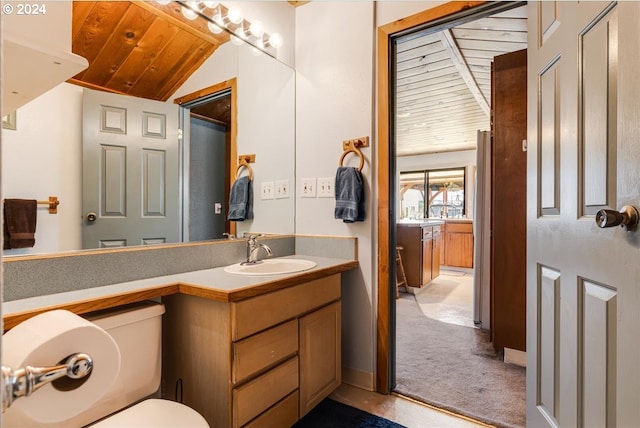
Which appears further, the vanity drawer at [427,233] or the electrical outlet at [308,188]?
the vanity drawer at [427,233]

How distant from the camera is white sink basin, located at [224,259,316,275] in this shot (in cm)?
173

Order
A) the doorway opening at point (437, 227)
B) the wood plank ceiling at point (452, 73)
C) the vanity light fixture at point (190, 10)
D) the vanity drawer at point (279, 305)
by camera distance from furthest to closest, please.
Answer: the wood plank ceiling at point (452, 73) < the doorway opening at point (437, 227) < the vanity light fixture at point (190, 10) < the vanity drawer at point (279, 305)

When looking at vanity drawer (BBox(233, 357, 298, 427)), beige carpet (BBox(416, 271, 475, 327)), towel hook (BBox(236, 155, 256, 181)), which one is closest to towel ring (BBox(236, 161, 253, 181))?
towel hook (BBox(236, 155, 256, 181))

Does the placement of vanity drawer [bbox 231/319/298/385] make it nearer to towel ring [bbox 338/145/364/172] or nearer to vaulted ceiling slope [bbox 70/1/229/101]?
towel ring [bbox 338/145/364/172]

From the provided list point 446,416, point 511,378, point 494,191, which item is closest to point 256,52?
point 494,191

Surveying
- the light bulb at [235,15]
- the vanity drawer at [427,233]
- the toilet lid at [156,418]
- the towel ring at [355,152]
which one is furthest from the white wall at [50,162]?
the vanity drawer at [427,233]

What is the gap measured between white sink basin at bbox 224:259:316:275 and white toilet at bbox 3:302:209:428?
0.49 m

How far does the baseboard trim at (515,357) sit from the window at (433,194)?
4845mm

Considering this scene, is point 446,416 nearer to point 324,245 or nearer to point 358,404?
point 358,404

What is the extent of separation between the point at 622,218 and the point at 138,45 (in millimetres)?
1912

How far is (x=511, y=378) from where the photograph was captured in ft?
6.77

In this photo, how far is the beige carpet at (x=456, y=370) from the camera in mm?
1767

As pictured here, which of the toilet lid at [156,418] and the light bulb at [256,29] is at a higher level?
the light bulb at [256,29]

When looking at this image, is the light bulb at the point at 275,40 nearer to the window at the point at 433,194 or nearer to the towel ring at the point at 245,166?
the towel ring at the point at 245,166
